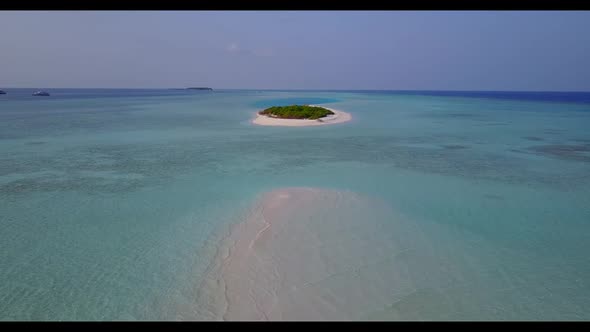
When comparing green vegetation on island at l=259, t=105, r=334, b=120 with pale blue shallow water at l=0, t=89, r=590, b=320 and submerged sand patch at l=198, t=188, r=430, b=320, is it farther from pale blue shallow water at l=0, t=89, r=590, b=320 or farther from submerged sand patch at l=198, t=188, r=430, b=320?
submerged sand patch at l=198, t=188, r=430, b=320

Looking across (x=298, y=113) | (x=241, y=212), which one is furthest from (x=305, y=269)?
(x=298, y=113)

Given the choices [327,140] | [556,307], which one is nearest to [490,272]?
[556,307]

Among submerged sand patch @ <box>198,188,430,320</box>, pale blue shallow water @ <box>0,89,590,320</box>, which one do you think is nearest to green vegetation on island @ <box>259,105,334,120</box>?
pale blue shallow water @ <box>0,89,590,320</box>

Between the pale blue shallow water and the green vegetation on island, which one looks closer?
the pale blue shallow water

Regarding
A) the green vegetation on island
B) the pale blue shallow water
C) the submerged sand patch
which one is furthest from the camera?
the green vegetation on island

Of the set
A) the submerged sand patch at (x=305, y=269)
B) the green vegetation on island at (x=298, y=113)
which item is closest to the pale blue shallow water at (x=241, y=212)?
the submerged sand patch at (x=305, y=269)

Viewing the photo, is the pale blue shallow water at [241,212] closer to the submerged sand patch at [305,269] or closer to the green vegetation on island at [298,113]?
the submerged sand patch at [305,269]

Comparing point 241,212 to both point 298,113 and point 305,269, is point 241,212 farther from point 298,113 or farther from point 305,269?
point 298,113

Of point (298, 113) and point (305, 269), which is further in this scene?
point (298, 113)
